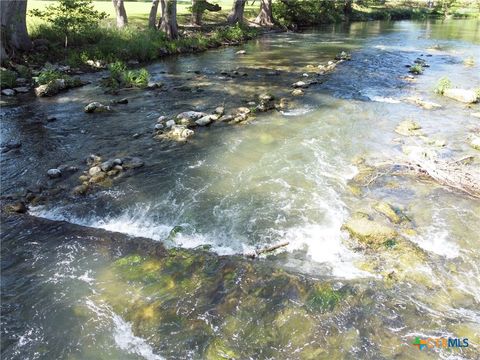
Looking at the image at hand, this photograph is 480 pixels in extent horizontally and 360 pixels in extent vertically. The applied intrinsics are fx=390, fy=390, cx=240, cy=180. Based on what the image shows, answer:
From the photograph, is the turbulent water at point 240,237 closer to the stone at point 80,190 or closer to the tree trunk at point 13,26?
the stone at point 80,190

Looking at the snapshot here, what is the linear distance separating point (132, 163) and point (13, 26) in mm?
16047

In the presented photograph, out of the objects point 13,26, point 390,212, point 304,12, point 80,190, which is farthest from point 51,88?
point 304,12

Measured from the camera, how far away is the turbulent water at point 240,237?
636cm

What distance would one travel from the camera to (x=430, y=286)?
7340mm

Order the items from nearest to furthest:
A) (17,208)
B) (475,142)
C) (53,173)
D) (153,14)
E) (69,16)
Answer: (17,208) → (53,173) → (475,142) → (69,16) → (153,14)

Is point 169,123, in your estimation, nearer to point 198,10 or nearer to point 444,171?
point 444,171

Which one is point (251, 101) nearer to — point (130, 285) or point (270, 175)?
point (270, 175)

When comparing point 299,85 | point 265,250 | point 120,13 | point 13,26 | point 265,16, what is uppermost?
point 120,13

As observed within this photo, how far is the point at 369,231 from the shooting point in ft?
28.7

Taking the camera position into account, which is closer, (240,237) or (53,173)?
(240,237)

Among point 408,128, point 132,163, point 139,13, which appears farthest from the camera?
point 139,13

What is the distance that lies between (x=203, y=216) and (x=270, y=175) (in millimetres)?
2894

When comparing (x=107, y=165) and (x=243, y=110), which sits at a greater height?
(x=243, y=110)

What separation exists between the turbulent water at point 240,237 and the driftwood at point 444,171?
31cm
